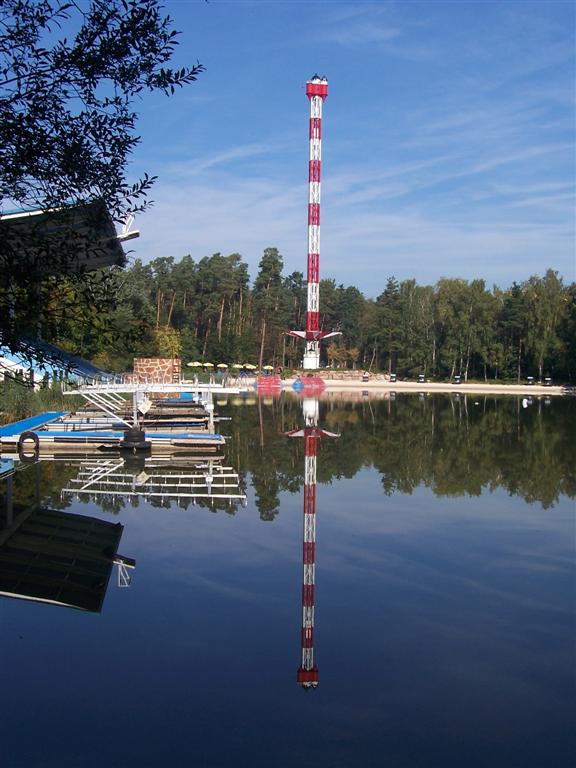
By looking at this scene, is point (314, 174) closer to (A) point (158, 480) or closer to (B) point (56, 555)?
(A) point (158, 480)

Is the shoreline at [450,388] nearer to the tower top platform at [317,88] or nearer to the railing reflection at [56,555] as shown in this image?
the tower top platform at [317,88]

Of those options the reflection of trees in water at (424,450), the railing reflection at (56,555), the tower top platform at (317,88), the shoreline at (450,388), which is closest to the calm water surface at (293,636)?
the railing reflection at (56,555)

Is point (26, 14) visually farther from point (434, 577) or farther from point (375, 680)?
point (434, 577)

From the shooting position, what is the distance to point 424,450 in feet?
71.3

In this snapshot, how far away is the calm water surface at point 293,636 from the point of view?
5.38 metres

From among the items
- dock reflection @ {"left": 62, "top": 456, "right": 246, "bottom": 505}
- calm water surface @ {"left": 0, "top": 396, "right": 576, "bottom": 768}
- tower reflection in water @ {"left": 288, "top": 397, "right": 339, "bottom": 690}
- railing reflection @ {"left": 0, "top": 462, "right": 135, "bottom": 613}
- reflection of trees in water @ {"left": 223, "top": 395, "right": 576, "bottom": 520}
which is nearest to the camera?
calm water surface @ {"left": 0, "top": 396, "right": 576, "bottom": 768}

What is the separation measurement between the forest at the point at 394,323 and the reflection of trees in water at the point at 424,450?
22.7 metres

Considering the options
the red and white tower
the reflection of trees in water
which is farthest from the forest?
the reflection of trees in water

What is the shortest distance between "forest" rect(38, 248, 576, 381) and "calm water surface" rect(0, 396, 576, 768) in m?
40.7

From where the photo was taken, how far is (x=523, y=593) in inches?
343

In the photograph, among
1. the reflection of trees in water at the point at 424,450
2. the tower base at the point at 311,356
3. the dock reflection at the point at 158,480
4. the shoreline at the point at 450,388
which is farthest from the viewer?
the tower base at the point at 311,356

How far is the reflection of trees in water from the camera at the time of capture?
16094mm

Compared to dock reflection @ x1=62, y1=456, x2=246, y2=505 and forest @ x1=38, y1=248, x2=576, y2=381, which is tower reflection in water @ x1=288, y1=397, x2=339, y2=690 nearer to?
dock reflection @ x1=62, y1=456, x2=246, y2=505

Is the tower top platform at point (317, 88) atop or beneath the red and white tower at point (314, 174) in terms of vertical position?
atop
